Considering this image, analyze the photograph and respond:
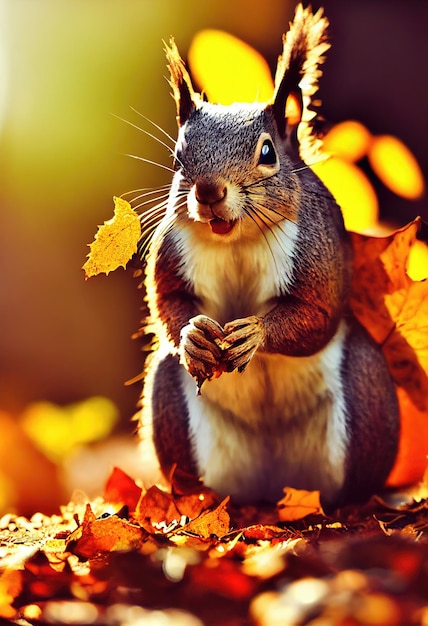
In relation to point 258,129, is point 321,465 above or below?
below

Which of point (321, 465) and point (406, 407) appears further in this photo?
point (406, 407)

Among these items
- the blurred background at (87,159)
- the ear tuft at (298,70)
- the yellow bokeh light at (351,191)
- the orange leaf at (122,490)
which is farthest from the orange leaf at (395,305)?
the orange leaf at (122,490)

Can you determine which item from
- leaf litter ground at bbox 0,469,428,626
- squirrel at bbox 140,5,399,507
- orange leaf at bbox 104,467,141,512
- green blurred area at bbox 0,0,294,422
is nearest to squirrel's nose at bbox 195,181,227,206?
squirrel at bbox 140,5,399,507

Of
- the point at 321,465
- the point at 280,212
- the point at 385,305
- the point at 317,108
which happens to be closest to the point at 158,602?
the point at 321,465

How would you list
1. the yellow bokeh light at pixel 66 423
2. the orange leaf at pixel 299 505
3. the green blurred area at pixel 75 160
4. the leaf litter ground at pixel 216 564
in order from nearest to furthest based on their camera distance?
the leaf litter ground at pixel 216 564 → the orange leaf at pixel 299 505 → the green blurred area at pixel 75 160 → the yellow bokeh light at pixel 66 423

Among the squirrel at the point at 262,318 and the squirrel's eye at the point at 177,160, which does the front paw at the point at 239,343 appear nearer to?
the squirrel at the point at 262,318

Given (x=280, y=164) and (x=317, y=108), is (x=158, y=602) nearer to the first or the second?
(x=280, y=164)

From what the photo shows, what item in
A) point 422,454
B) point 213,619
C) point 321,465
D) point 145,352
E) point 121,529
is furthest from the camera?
point 145,352
